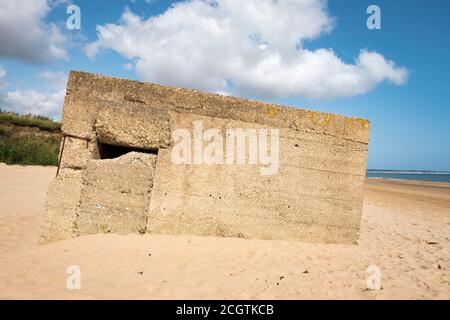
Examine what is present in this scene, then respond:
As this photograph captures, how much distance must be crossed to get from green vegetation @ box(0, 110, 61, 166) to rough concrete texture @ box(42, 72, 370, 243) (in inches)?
521

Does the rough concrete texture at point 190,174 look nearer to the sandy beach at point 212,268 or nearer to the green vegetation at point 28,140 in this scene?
the sandy beach at point 212,268

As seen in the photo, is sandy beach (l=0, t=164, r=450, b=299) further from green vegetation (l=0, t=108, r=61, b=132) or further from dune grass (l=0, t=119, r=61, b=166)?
green vegetation (l=0, t=108, r=61, b=132)

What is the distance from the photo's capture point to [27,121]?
66.4 feet

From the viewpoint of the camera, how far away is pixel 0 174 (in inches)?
490

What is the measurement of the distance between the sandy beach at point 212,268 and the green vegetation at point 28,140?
40.3 ft

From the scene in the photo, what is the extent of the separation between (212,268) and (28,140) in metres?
18.8

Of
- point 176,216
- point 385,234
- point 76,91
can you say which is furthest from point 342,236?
point 76,91

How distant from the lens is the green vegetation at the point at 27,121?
19656 millimetres

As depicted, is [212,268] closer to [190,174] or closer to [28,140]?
[190,174]

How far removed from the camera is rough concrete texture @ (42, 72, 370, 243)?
4.50 meters

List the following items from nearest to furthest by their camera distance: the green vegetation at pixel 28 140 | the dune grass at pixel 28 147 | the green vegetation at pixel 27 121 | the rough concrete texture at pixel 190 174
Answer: the rough concrete texture at pixel 190 174, the dune grass at pixel 28 147, the green vegetation at pixel 28 140, the green vegetation at pixel 27 121

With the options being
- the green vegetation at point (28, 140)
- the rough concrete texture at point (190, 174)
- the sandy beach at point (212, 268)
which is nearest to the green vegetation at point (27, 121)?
the green vegetation at point (28, 140)
